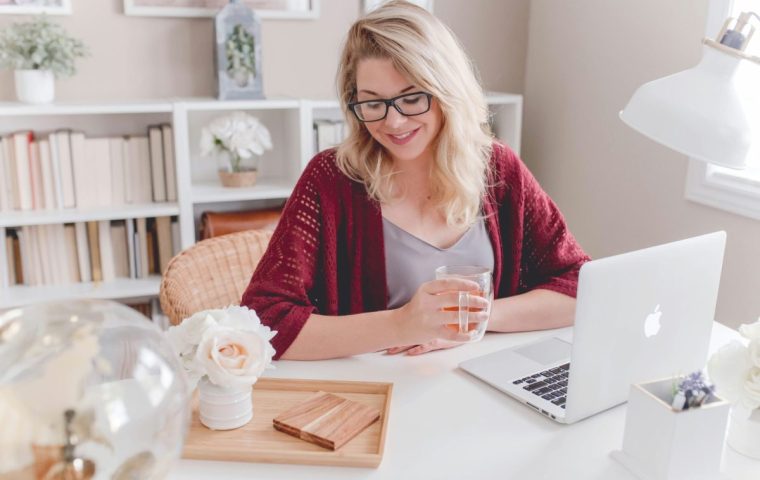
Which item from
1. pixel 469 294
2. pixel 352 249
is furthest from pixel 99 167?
pixel 469 294

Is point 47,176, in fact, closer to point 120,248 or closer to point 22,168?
point 22,168

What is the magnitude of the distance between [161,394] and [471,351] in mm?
778

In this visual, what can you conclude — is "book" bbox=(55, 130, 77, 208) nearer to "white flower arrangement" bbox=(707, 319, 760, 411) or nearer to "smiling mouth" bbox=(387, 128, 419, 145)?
"smiling mouth" bbox=(387, 128, 419, 145)

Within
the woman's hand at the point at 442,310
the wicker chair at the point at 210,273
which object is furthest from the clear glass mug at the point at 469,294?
the wicker chair at the point at 210,273

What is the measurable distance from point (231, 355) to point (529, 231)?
95cm

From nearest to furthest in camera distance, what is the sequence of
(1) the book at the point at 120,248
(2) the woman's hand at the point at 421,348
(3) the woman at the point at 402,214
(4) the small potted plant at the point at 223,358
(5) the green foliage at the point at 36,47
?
1. (4) the small potted plant at the point at 223,358
2. (2) the woman's hand at the point at 421,348
3. (3) the woman at the point at 402,214
4. (5) the green foliage at the point at 36,47
5. (1) the book at the point at 120,248

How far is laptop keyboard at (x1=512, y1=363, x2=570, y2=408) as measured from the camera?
119 centimetres

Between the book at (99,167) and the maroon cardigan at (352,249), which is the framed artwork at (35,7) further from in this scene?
the maroon cardigan at (352,249)

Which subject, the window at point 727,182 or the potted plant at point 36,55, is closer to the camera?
the window at point 727,182

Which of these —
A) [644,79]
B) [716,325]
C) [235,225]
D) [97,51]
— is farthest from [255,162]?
[716,325]

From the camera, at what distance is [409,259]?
1.62 m

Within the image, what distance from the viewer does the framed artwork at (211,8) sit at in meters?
2.67

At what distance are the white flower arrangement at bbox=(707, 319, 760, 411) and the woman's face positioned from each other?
788 millimetres

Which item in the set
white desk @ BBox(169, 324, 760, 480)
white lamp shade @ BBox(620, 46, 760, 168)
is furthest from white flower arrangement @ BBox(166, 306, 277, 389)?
white lamp shade @ BBox(620, 46, 760, 168)
